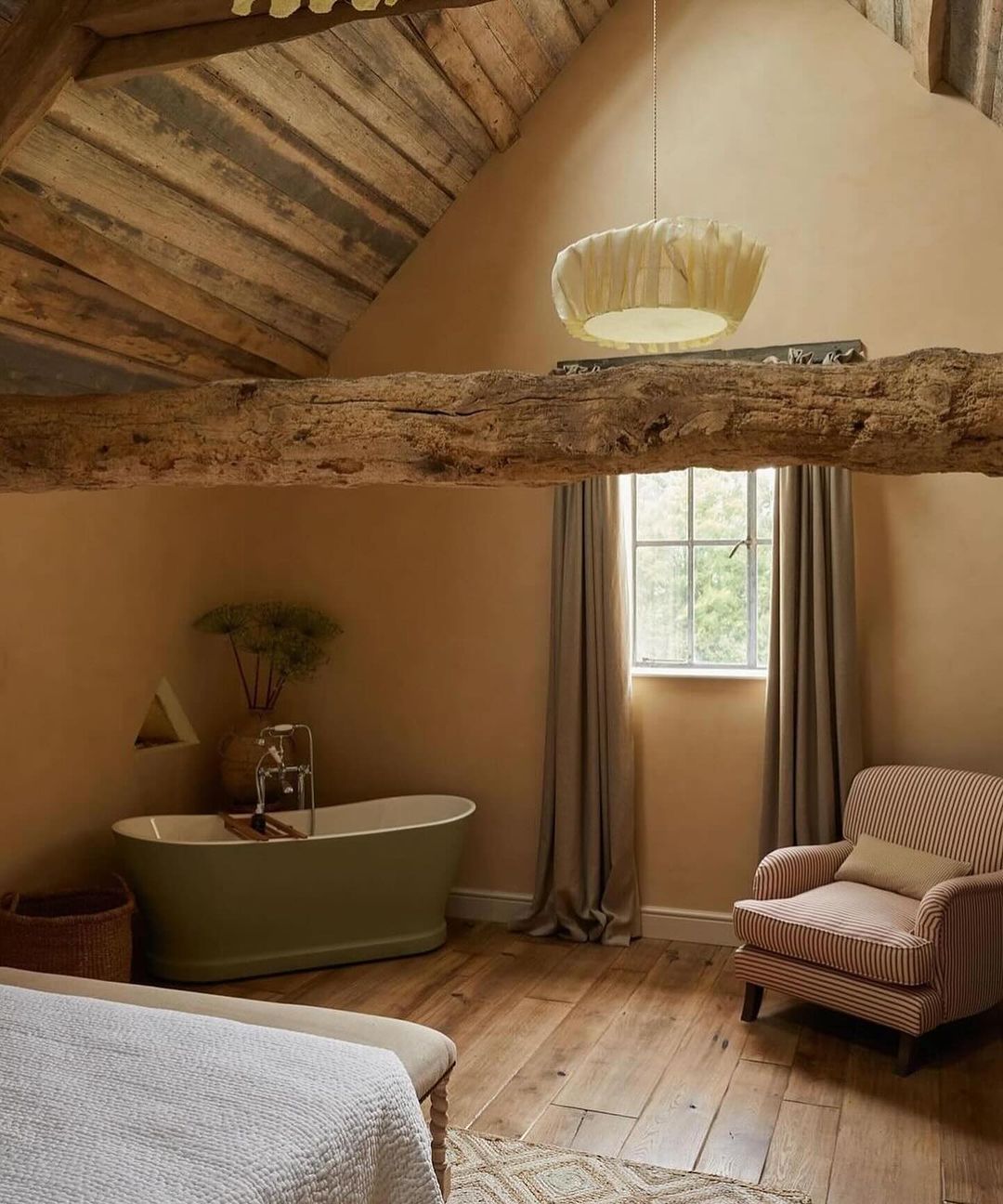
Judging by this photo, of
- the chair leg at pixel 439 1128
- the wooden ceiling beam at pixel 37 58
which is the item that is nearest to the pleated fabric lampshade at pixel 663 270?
the wooden ceiling beam at pixel 37 58

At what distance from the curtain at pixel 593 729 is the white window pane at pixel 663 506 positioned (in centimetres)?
23

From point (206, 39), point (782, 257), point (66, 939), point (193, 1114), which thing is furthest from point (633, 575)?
point (193, 1114)

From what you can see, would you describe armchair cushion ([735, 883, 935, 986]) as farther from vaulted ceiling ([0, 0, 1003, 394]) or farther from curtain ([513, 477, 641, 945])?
vaulted ceiling ([0, 0, 1003, 394])

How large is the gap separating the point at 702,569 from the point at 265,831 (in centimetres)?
218

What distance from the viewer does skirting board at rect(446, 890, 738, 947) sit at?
16.6ft

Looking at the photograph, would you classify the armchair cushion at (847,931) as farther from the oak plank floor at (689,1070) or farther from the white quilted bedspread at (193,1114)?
the white quilted bedspread at (193,1114)

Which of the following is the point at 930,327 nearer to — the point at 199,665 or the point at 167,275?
the point at 167,275

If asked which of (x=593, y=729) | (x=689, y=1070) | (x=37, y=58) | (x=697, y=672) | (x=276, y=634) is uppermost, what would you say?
(x=37, y=58)

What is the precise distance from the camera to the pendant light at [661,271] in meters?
2.77

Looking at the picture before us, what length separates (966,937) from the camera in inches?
150

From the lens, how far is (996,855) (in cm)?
414

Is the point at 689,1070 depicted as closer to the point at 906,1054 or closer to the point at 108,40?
the point at 906,1054

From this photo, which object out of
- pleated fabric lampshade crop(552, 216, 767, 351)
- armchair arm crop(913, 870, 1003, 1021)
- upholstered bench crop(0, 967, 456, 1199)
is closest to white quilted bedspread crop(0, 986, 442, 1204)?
upholstered bench crop(0, 967, 456, 1199)

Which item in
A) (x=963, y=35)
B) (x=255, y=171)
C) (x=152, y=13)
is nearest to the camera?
(x=152, y=13)
